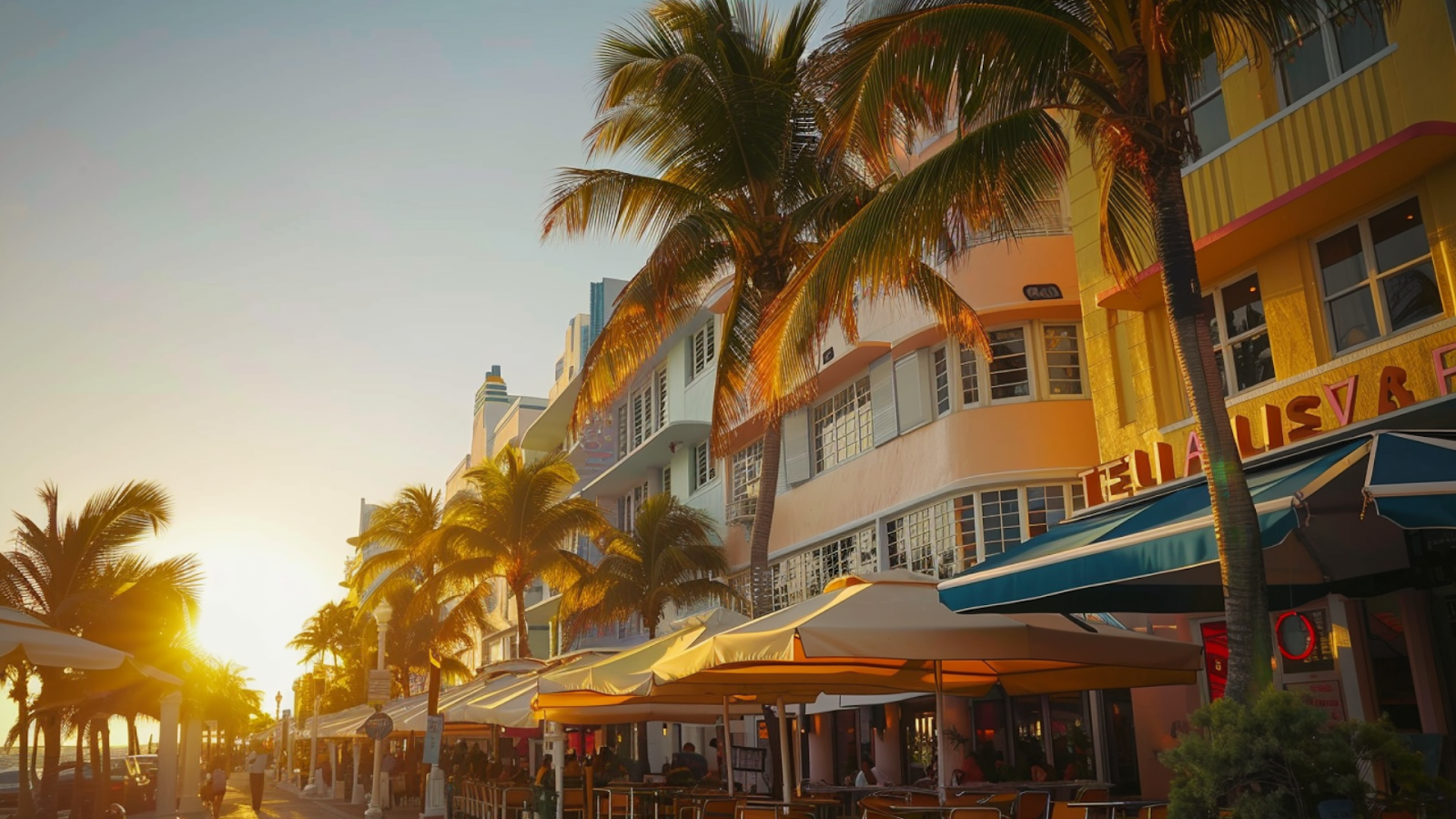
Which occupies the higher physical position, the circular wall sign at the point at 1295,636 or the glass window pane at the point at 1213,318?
the glass window pane at the point at 1213,318

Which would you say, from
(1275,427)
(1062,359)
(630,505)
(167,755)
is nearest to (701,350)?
(630,505)

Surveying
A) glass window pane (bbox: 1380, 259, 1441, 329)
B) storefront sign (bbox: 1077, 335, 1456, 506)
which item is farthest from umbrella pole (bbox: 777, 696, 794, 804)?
glass window pane (bbox: 1380, 259, 1441, 329)

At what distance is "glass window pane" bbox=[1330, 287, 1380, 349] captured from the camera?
11.9m

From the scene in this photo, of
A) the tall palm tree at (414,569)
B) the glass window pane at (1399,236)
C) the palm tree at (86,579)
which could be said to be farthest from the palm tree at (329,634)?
the glass window pane at (1399,236)

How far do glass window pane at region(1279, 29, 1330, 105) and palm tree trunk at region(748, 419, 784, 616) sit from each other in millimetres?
7080

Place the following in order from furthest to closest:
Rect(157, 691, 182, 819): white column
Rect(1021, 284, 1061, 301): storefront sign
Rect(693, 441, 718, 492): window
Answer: Rect(693, 441, 718, 492): window < Rect(157, 691, 182, 819): white column < Rect(1021, 284, 1061, 301): storefront sign

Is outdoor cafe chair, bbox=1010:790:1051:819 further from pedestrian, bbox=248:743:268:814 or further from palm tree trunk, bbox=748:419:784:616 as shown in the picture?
pedestrian, bbox=248:743:268:814

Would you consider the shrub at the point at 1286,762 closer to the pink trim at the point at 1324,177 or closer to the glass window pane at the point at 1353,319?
the pink trim at the point at 1324,177

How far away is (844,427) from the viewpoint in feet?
78.5

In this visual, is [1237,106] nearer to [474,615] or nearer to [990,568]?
[990,568]

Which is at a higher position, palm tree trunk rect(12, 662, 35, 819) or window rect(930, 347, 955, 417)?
window rect(930, 347, 955, 417)

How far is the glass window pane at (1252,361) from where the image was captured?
13164 millimetres

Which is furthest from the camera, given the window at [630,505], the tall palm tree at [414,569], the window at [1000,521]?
the window at [630,505]

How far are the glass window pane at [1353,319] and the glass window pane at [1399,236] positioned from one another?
1.27 ft
